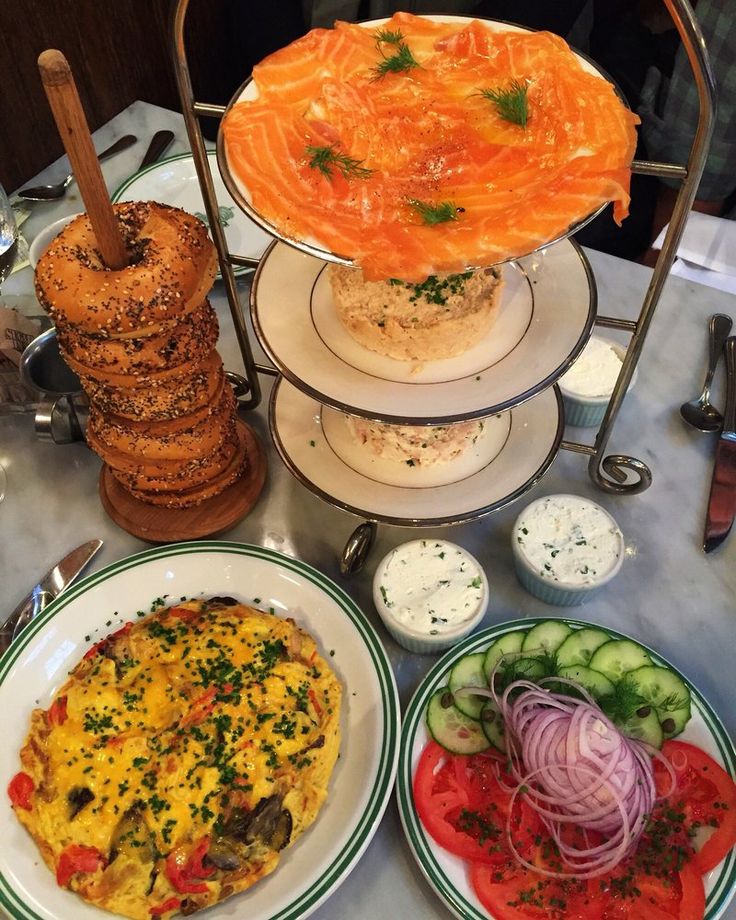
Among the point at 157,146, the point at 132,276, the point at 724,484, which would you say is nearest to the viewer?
the point at 132,276

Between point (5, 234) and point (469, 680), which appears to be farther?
point (5, 234)

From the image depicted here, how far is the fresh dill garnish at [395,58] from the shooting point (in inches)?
49.5

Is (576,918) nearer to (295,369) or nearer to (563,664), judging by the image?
(563,664)

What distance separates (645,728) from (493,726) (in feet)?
0.83

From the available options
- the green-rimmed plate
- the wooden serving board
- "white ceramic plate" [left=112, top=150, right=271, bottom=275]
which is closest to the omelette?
the green-rimmed plate

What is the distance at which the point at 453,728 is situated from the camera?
1.34 meters

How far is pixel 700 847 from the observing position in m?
1.23

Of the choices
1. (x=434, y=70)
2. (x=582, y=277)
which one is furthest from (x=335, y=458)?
(x=434, y=70)

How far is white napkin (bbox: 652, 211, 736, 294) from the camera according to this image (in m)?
2.29

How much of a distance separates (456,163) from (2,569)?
1.23m

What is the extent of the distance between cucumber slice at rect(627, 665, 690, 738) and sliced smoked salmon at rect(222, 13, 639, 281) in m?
0.78

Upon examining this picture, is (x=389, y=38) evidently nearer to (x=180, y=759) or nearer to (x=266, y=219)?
(x=266, y=219)

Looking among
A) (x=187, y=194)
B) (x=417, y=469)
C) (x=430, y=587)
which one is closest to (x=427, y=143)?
(x=417, y=469)

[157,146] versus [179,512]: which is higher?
[157,146]
